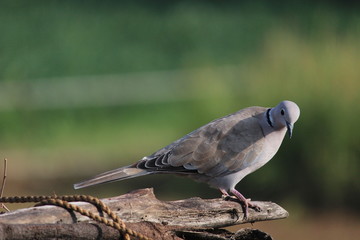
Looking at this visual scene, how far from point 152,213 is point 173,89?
11587 millimetres

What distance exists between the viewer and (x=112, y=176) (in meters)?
4.76

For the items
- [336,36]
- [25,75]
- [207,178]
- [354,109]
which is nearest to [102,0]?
[25,75]

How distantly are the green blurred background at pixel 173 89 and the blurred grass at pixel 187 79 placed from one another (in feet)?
0.06

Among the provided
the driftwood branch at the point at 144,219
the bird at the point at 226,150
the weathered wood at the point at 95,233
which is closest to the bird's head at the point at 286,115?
the bird at the point at 226,150

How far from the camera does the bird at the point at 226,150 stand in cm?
514

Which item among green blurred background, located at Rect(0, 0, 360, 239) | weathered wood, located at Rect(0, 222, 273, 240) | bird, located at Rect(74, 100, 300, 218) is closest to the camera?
weathered wood, located at Rect(0, 222, 273, 240)

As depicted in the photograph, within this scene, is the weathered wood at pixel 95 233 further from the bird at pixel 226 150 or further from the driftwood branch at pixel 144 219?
the bird at pixel 226 150

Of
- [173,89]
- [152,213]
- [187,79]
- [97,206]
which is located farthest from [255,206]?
[173,89]

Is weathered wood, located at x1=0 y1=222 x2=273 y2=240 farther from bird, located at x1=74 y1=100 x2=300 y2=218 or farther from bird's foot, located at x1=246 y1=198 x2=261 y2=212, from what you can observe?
bird, located at x1=74 y1=100 x2=300 y2=218

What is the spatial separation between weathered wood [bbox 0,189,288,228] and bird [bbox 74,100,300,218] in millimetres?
1038

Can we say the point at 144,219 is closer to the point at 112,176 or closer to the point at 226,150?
the point at 112,176

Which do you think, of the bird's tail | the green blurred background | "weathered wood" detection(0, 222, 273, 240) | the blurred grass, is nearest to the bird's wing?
the bird's tail

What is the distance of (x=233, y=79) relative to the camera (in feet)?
44.1

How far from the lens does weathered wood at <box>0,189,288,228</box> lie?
348cm
